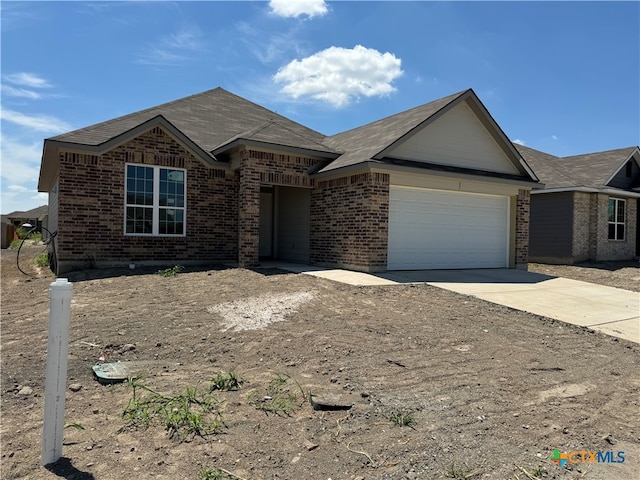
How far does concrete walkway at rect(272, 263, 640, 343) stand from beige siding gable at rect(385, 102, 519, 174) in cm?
348

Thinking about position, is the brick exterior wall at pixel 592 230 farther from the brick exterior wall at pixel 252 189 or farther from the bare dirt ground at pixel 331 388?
the brick exterior wall at pixel 252 189

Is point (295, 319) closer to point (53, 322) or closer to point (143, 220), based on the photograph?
point (53, 322)

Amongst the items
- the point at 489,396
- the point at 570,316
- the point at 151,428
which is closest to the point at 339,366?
the point at 489,396

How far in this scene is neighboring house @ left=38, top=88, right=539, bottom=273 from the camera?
1222 centimetres

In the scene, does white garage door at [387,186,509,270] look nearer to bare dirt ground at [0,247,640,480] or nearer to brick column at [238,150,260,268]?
brick column at [238,150,260,268]

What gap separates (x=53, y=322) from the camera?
317 centimetres

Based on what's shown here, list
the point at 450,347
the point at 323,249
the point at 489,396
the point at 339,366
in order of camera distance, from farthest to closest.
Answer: the point at 323,249 → the point at 450,347 → the point at 339,366 → the point at 489,396

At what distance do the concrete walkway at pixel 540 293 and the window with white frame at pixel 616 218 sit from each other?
32.6 ft

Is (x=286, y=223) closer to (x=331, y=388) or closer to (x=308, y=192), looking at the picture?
(x=308, y=192)

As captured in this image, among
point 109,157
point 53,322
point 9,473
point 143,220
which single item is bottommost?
point 9,473

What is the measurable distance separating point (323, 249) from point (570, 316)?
711 centimetres

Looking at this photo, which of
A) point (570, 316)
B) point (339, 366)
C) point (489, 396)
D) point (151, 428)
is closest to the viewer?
point (151, 428)

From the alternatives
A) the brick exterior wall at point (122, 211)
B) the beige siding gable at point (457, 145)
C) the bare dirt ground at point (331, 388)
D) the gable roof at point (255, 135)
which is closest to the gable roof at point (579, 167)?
the gable roof at point (255, 135)

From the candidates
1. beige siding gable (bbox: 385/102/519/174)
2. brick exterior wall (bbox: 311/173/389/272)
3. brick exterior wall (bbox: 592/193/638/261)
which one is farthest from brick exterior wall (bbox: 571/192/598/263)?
brick exterior wall (bbox: 311/173/389/272)
